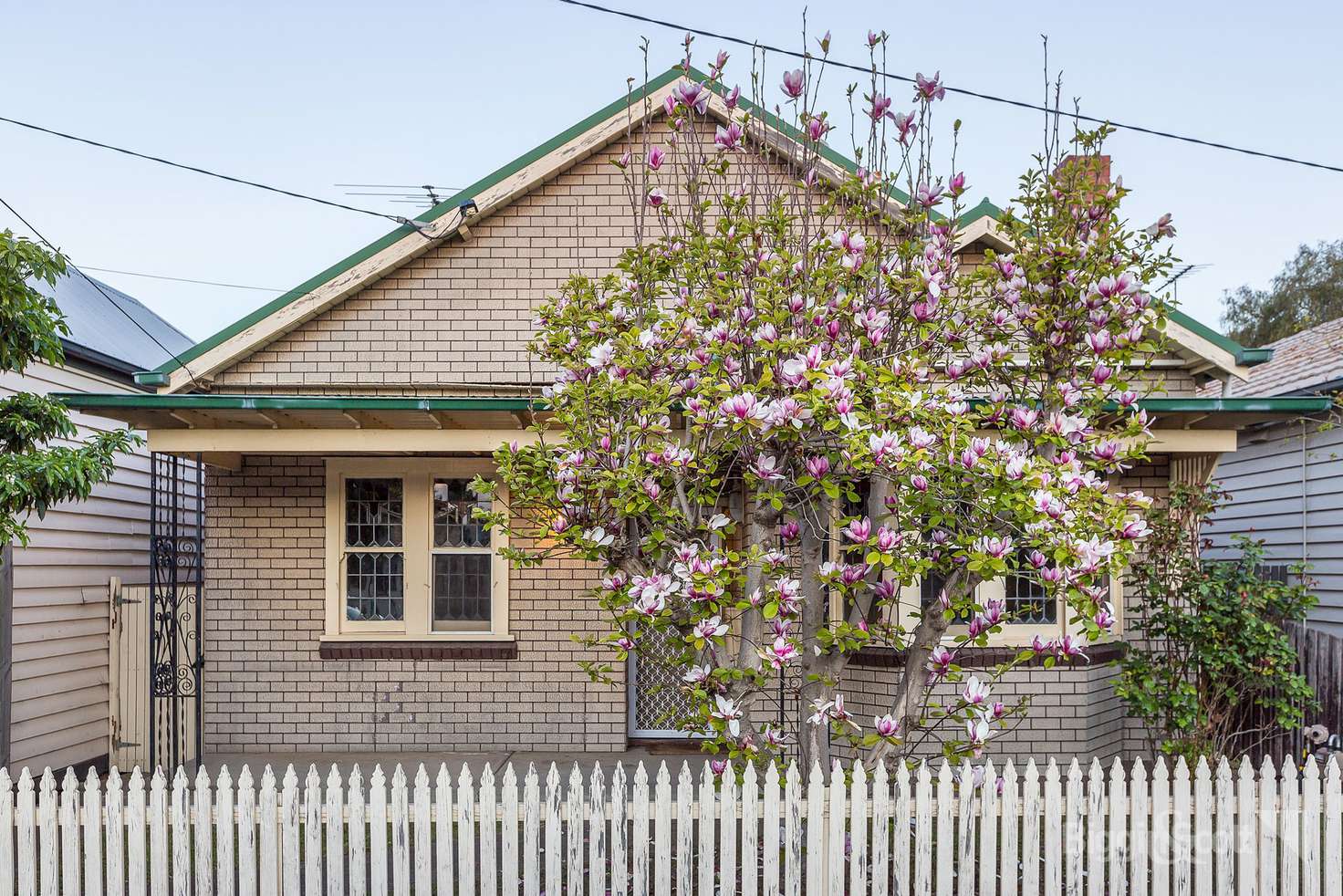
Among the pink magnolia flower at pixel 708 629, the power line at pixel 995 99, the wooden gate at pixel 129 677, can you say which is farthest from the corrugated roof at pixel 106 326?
the pink magnolia flower at pixel 708 629

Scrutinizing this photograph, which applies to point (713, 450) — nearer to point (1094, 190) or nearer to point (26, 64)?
point (1094, 190)

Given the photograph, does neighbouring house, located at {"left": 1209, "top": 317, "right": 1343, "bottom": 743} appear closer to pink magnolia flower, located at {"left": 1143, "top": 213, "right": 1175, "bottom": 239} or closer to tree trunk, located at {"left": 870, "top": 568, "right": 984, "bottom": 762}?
pink magnolia flower, located at {"left": 1143, "top": 213, "right": 1175, "bottom": 239}

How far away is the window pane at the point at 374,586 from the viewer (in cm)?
902

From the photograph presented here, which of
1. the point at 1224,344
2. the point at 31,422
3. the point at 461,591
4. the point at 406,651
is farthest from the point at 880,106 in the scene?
the point at 406,651

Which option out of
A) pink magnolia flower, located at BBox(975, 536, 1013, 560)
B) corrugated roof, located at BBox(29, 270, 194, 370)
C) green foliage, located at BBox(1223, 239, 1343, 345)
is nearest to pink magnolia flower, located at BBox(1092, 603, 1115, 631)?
pink magnolia flower, located at BBox(975, 536, 1013, 560)

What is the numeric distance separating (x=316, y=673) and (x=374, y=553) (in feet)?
3.92

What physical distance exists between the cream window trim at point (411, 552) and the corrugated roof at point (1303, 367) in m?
8.14

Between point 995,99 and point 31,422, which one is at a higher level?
point 995,99

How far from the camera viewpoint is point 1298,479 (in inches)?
420

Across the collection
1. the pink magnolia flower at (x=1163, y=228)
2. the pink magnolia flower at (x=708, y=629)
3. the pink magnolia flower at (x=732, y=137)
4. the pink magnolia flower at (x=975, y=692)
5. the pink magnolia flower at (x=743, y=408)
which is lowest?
the pink magnolia flower at (x=975, y=692)

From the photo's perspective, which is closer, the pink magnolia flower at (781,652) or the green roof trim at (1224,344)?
the pink magnolia flower at (781,652)

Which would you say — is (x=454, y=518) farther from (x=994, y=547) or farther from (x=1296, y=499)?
(x=1296, y=499)

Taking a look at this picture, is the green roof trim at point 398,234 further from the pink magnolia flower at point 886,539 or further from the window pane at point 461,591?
the pink magnolia flower at point 886,539

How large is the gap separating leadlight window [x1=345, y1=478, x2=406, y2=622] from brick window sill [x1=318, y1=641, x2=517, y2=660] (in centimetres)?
26
